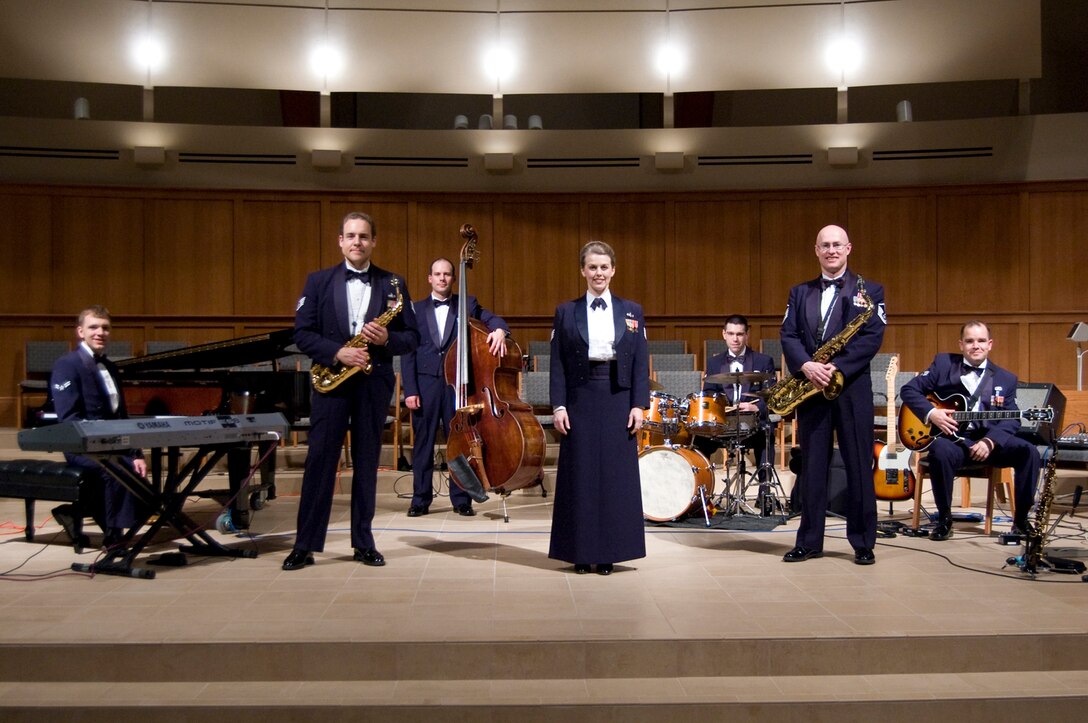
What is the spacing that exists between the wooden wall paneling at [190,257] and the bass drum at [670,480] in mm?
6375

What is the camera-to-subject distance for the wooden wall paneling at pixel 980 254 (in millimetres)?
10047

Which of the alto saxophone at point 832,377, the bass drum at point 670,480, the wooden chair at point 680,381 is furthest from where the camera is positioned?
the wooden chair at point 680,381

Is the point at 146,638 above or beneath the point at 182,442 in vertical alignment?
beneath

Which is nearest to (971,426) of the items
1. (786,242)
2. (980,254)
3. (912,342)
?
(912,342)

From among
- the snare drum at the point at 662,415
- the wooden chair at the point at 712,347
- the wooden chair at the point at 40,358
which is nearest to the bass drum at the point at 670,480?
the snare drum at the point at 662,415

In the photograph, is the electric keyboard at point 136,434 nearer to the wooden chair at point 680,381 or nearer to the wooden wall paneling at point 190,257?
the wooden chair at point 680,381

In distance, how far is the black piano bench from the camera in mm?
4719

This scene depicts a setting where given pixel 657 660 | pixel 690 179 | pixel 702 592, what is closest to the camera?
pixel 657 660

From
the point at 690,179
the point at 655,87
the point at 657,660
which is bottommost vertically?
the point at 657,660

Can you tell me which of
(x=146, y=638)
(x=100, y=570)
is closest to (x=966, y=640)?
(x=146, y=638)

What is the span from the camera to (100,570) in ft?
13.8

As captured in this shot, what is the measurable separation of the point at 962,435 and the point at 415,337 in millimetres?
3211

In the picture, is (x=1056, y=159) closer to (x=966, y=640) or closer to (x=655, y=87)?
(x=655, y=87)

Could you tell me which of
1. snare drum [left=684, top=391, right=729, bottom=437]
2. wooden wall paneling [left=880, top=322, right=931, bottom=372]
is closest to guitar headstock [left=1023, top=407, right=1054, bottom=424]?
snare drum [left=684, top=391, right=729, bottom=437]
